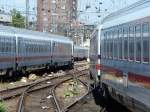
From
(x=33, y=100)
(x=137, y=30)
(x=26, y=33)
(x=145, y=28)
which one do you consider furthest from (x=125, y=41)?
(x=26, y=33)

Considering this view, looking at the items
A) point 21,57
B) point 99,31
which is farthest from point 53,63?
point 99,31

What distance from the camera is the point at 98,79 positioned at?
20.9 meters

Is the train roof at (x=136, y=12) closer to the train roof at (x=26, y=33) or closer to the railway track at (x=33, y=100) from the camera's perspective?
the railway track at (x=33, y=100)

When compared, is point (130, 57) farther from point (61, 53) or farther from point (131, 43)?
point (61, 53)

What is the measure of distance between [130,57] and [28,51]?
2732 cm

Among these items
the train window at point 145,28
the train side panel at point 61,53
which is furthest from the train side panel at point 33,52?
the train window at point 145,28

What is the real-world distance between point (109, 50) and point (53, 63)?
33085mm

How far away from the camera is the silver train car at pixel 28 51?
110 feet

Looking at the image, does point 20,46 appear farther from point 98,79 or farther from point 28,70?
point 98,79

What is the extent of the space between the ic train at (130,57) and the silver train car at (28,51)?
16.1m

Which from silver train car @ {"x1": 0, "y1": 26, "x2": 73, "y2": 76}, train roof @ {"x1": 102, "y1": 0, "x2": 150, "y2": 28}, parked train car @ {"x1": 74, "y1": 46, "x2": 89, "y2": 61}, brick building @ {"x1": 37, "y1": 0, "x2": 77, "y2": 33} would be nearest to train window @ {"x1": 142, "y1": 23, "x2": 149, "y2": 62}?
train roof @ {"x1": 102, "y1": 0, "x2": 150, "y2": 28}

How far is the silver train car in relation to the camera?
33.7 metres

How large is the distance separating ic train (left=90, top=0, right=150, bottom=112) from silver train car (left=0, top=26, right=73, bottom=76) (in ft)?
52.7

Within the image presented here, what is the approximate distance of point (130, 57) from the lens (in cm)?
1294
